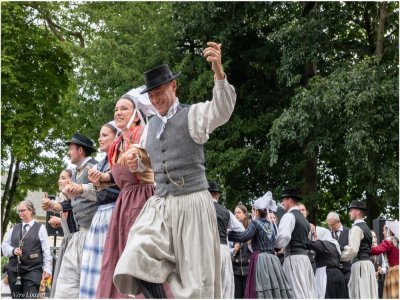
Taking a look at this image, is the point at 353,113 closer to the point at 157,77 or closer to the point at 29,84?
the point at 29,84

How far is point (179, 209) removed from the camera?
227 inches

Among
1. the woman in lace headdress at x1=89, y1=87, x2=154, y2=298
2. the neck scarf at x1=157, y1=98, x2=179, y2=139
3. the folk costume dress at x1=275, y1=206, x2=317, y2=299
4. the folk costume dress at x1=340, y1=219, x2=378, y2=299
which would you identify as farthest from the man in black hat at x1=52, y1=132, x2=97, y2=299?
the folk costume dress at x1=340, y1=219, x2=378, y2=299

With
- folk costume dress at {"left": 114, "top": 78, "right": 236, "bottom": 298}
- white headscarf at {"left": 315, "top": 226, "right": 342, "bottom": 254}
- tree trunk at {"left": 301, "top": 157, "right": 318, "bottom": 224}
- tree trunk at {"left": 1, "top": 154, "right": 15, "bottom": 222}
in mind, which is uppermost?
tree trunk at {"left": 1, "top": 154, "right": 15, "bottom": 222}

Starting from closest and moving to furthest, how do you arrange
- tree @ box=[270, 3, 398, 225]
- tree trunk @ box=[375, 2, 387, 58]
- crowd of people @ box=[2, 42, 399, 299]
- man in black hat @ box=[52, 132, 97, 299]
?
crowd of people @ box=[2, 42, 399, 299], man in black hat @ box=[52, 132, 97, 299], tree @ box=[270, 3, 398, 225], tree trunk @ box=[375, 2, 387, 58]

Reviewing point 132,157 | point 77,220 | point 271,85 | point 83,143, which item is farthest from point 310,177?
point 132,157

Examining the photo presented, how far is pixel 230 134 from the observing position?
22.2 metres

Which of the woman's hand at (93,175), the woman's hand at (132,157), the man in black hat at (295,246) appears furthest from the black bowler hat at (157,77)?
the man in black hat at (295,246)

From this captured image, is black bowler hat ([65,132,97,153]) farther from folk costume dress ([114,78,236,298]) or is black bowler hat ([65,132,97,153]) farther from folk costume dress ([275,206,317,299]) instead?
folk costume dress ([275,206,317,299])

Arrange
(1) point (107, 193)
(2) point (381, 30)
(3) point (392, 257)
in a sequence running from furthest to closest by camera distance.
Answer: (2) point (381, 30)
(3) point (392, 257)
(1) point (107, 193)

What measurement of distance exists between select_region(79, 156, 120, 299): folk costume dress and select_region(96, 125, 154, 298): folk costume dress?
0.51 meters

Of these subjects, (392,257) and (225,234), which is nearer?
(225,234)

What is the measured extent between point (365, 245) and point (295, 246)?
1402 mm

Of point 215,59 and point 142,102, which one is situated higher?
point 142,102

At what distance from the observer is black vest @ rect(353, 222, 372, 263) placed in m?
12.8
